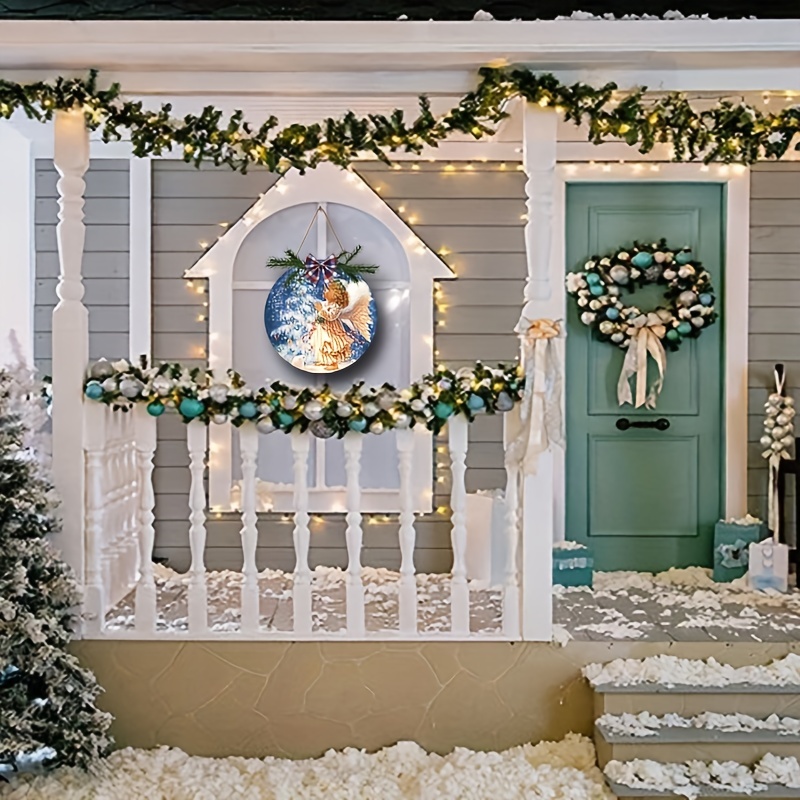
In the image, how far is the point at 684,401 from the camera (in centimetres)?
471

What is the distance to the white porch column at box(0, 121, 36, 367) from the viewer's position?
15.2 ft

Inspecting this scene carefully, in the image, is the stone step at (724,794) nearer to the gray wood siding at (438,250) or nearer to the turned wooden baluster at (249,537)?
the turned wooden baluster at (249,537)

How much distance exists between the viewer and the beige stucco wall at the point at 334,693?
3348 millimetres

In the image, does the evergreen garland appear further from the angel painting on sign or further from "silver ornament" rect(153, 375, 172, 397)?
the angel painting on sign

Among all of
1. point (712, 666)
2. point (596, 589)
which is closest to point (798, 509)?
point (596, 589)

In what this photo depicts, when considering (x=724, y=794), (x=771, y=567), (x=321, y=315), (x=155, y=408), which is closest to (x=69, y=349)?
(x=155, y=408)

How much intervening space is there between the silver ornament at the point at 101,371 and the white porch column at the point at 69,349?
0.05 meters

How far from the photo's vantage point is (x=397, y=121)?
329 centimetres

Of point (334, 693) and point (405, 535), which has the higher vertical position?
point (405, 535)

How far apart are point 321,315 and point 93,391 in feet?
5.04

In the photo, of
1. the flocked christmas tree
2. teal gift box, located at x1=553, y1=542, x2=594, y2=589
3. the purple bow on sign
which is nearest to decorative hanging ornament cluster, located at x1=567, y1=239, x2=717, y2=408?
teal gift box, located at x1=553, y1=542, x2=594, y2=589

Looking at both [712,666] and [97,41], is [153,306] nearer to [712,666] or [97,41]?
[97,41]

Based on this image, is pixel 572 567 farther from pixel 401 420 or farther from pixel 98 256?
pixel 98 256

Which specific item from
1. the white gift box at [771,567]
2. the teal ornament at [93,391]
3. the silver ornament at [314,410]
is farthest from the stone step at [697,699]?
the teal ornament at [93,391]
